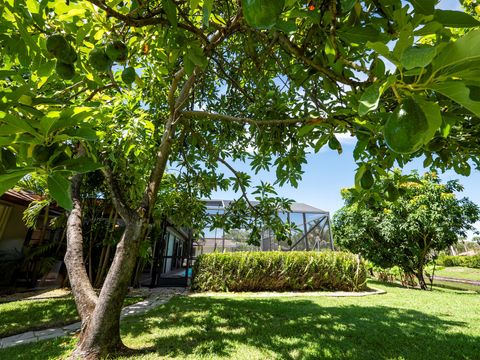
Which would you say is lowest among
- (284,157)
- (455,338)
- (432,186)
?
(455,338)

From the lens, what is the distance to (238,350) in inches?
153

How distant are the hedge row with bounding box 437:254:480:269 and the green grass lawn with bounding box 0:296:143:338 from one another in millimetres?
45612

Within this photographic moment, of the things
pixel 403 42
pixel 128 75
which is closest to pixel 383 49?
pixel 403 42

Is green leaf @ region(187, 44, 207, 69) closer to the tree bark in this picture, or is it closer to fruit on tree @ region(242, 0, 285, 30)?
fruit on tree @ region(242, 0, 285, 30)

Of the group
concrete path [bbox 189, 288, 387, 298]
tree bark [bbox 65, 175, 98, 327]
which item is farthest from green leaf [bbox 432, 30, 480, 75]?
concrete path [bbox 189, 288, 387, 298]

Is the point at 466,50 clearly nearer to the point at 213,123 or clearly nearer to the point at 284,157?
the point at 284,157

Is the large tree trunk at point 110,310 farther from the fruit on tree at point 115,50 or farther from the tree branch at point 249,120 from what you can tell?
the fruit on tree at point 115,50

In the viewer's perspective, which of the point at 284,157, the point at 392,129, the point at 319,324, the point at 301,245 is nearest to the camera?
the point at 392,129

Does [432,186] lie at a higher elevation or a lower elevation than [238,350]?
higher

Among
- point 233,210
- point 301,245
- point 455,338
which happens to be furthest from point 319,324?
point 301,245

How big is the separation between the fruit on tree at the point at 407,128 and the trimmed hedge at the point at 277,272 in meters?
10.2

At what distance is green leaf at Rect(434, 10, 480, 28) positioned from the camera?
77 cm

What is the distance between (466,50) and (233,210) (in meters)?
4.32

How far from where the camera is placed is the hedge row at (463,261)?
35241mm
